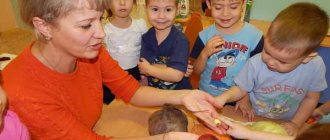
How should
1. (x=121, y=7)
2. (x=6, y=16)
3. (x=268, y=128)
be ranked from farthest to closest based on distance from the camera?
(x=6, y=16)
(x=121, y=7)
(x=268, y=128)

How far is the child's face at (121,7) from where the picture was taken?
155 centimetres

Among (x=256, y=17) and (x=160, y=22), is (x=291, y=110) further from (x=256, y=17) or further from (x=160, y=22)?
(x=256, y=17)

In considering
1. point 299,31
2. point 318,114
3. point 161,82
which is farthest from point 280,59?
point 161,82

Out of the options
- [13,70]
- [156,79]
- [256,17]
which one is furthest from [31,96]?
[256,17]

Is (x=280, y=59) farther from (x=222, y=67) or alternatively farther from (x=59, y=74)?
(x=59, y=74)

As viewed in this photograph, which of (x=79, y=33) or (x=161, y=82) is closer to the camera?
(x=79, y=33)

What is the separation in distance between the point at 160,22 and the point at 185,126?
0.55 m

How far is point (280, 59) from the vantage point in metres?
1.17

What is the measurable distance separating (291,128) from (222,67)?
0.42 metres

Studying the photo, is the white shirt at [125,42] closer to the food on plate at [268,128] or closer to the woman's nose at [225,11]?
the woman's nose at [225,11]

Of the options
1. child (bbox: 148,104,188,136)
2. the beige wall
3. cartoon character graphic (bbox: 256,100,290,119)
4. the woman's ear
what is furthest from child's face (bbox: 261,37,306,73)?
the beige wall

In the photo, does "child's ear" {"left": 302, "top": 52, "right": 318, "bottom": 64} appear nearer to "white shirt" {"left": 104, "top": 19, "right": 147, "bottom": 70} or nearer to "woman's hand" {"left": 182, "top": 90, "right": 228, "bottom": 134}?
"woman's hand" {"left": 182, "top": 90, "right": 228, "bottom": 134}

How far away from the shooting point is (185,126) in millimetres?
1077

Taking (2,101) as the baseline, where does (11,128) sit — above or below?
below
